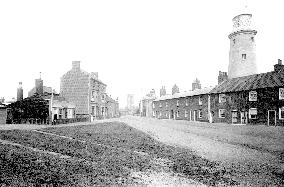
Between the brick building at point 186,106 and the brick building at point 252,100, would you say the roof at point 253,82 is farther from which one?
the brick building at point 186,106

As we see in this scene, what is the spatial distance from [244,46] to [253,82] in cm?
818

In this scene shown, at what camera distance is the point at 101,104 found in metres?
Result: 51.2

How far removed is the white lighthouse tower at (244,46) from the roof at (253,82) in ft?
8.52

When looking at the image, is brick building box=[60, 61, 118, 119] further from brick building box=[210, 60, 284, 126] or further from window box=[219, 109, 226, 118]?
window box=[219, 109, 226, 118]

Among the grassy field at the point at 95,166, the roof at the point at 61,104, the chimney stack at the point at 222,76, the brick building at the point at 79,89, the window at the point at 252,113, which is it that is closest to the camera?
the grassy field at the point at 95,166

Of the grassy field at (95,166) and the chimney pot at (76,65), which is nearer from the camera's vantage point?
the grassy field at (95,166)

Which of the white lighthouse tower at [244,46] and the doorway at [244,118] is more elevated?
the white lighthouse tower at [244,46]

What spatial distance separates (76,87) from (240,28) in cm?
3183

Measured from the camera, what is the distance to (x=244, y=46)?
137ft

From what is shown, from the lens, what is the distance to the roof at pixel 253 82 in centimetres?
3372

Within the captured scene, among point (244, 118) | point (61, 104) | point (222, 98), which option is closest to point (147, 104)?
point (222, 98)

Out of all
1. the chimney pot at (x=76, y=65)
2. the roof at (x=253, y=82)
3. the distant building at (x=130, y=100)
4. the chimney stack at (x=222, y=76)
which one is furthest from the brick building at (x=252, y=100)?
the distant building at (x=130, y=100)

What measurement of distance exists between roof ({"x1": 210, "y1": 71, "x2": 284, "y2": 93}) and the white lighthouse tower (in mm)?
2596

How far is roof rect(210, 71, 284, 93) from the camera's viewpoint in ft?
111
